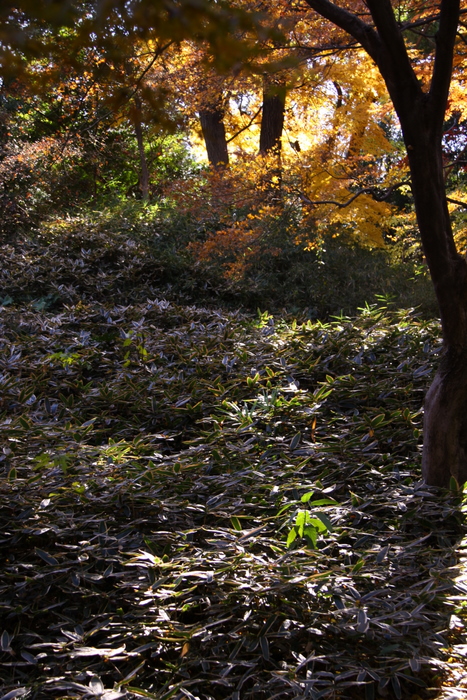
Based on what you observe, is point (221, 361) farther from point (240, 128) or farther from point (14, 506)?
point (240, 128)

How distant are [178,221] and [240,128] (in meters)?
4.78

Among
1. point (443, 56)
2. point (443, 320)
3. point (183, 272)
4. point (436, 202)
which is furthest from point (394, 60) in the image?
point (183, 272)

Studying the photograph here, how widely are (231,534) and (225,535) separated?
0.11 ft

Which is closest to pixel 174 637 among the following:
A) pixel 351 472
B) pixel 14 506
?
pixel 14 506

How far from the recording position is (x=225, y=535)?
2186mm

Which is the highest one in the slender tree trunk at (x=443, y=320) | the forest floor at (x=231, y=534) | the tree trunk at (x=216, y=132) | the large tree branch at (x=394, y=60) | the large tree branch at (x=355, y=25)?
the tree trunk at (x=216, y=132)

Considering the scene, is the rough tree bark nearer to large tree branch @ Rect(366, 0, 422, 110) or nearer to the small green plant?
large tree branch @ Rect(366, 0, 422, 110)

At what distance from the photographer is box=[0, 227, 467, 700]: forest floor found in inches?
68.3

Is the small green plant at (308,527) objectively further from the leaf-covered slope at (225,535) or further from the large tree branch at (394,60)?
the large tree branch at (394,60)

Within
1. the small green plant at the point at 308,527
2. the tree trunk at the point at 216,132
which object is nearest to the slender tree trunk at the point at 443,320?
the small green plant at the point at 308,527

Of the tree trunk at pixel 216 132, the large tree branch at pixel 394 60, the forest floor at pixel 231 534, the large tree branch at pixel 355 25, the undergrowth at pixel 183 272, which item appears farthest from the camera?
the tree trunk at pixel 216 132

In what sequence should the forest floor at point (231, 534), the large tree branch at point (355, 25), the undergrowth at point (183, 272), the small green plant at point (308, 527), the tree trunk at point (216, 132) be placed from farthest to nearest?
the tree trunk at point (216, 132), the undergrowth at point (183, 272), the large tree branch at point (355, 25), the small green plant at point (308, 527), the forest floor at point (231, 534)

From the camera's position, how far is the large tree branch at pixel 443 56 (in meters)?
2.54

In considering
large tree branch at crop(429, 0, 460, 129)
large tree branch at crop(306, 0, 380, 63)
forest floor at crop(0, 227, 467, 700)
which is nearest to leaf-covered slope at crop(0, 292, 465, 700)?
forest floor at crop(0, 227, 467, 700)
